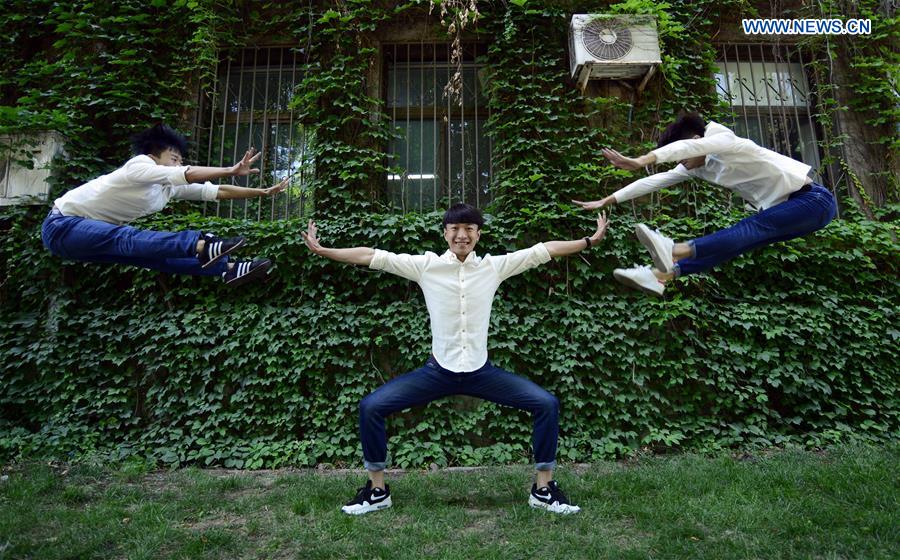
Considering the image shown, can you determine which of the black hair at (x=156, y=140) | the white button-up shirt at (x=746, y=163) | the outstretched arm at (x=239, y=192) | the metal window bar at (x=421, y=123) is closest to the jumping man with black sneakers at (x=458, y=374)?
the outstretched arm at (x=239, y=192)

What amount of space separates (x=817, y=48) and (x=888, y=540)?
20.8 ft

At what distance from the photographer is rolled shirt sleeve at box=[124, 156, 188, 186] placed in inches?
154

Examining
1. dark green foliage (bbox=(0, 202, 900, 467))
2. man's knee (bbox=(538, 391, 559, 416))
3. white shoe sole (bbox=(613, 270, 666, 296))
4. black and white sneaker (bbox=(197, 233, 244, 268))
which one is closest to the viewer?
man's knee (bbox=(538, 391, 559, 416))

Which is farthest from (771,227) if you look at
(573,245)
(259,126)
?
(259,126)

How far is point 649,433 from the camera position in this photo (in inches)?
217

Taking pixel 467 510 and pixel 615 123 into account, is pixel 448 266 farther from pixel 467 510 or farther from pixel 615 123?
pixel 615 123

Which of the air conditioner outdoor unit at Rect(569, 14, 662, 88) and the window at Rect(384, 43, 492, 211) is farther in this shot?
the window at Rect(384, 43, 492, 211)

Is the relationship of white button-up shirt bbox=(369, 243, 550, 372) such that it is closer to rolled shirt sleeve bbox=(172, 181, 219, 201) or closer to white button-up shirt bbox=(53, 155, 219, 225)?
rolled shirt sleeve bbox=(172, 181, 219, 201)

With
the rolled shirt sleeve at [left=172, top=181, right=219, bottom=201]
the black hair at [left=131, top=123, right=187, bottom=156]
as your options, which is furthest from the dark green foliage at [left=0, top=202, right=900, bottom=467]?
the black hair at [left=131, top=123, right=187, bottom=156]

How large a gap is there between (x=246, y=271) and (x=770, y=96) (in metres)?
6.81

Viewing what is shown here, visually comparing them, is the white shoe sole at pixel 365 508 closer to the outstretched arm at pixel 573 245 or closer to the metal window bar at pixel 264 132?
the outstretched arm at pixel 573 245

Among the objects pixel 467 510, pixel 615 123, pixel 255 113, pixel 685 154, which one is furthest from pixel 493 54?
pixel 467 510

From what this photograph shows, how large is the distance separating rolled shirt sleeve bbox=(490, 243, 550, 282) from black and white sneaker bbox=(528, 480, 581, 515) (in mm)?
1532

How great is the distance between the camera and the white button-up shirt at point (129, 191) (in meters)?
3.95
